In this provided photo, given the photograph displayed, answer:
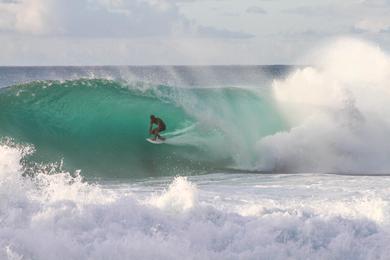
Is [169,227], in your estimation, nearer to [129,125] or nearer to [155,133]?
[155,133]

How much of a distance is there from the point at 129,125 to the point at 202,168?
351cm

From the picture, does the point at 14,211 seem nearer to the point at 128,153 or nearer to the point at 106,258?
the point at 106,258

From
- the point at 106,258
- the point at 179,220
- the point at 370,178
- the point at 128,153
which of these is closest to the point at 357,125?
the point at 370,178

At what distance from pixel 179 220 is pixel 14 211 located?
7.51ft

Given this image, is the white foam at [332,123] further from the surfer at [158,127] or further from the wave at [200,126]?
the surfer at [158,127]

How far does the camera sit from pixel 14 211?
31.9 feet

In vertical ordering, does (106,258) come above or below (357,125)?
below

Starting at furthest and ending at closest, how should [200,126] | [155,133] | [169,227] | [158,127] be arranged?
[200,126] → [155,133] → [158,127] → [169,227]

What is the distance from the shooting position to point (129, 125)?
20688 mm

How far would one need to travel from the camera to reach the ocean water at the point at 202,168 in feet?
31.0

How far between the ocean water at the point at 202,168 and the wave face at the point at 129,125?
0.05 meters

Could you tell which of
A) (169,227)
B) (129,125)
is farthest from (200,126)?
(169,227)

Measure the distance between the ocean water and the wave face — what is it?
0.17ft

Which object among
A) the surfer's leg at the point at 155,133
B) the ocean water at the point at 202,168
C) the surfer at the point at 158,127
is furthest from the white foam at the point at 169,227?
the surfer's leg at the point at 155,133
